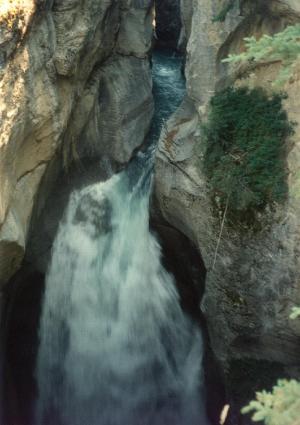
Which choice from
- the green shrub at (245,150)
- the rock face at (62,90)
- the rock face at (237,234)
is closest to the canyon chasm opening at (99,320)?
the rock face at (237,234)

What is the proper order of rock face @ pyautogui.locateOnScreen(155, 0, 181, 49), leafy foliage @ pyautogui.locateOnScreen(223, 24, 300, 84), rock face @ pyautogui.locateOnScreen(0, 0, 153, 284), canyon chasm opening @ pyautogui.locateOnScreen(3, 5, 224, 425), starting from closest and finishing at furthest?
leafy foliage @ pyautogui.locateOnScreen(223, 24, 300, 84), rock face @ pyautogui.locateOnScreen(0, 0, 153, 284), canyon chasm opening @ pyautogui.locateOnScreen(3, 5, 224, 425), rock face @ pyautogui.locateOnScreen(155, 0, 181, 49)

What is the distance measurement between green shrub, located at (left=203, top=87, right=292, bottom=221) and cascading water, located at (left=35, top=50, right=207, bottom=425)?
3.14m

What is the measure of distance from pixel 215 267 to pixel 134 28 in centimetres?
786

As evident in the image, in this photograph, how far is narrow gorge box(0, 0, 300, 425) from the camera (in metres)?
7.89

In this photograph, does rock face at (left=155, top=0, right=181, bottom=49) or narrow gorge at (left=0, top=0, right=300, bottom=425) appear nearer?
narrow gorge at (left=0, top=0, right=300, bottom=425)

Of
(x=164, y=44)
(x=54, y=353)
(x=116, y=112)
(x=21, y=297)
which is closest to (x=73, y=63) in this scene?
(x=116, y=112)

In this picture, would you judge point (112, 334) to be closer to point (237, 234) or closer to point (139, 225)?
point (139, 225)

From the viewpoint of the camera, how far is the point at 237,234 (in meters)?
8.44

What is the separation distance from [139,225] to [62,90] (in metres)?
3.67

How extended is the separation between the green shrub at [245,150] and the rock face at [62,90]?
3042 mm

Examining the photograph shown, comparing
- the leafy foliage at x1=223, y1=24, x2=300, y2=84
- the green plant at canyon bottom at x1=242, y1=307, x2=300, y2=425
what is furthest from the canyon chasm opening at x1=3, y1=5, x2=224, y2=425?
the green plant at canyon bottom at x1=242, y1=307, x2=300, y2=425

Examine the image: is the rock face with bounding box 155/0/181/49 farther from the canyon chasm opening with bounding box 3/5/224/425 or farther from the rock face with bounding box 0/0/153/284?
the canyon chasm opening with bounding box 3/5/224/425

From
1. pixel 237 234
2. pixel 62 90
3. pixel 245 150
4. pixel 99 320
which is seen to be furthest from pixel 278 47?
pixel 99 320

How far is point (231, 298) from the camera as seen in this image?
878 cm
